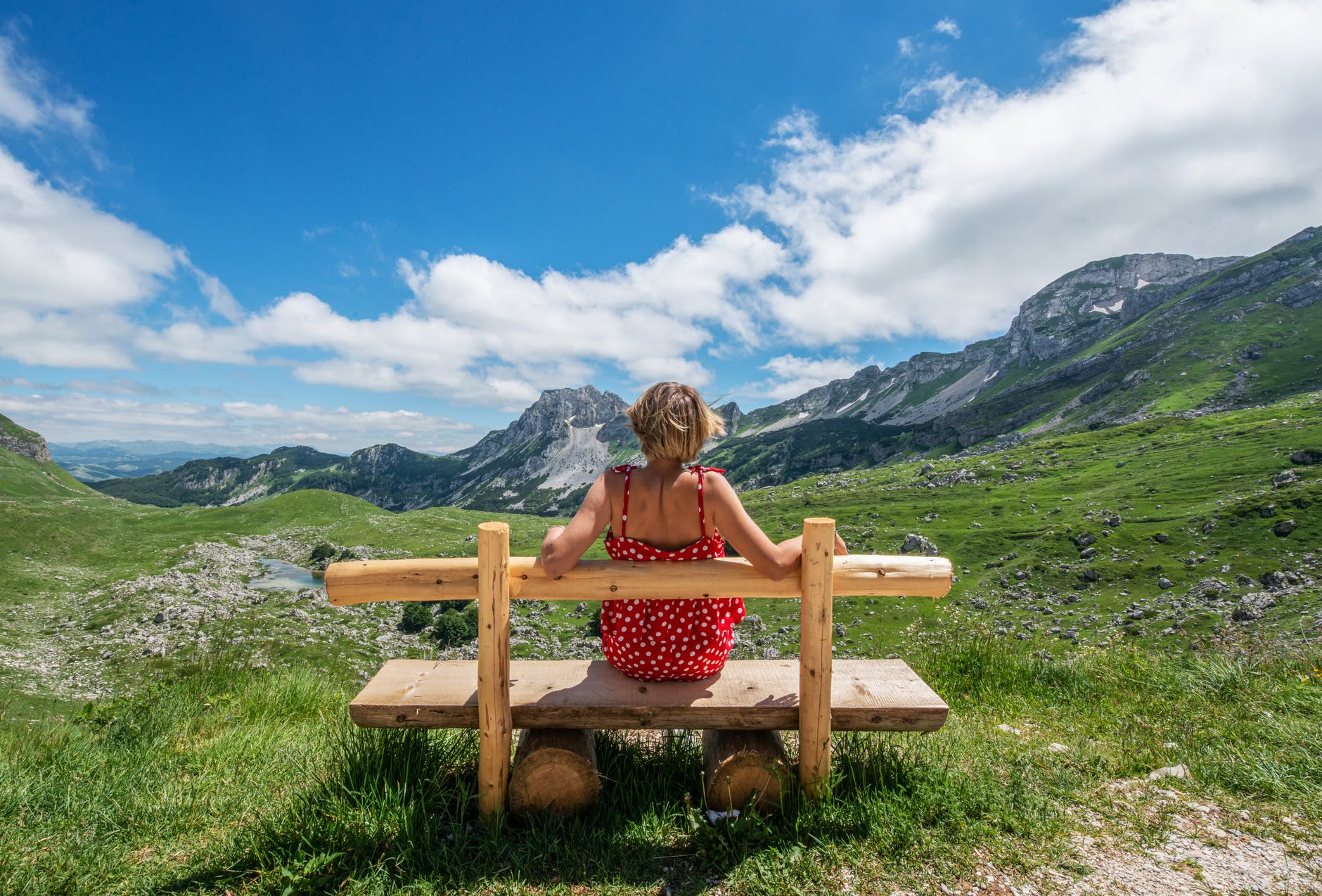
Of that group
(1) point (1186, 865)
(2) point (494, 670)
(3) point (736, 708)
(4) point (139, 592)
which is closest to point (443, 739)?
(2) point (494, 670)

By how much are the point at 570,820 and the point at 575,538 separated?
263cm

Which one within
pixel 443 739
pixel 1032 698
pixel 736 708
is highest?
pixel 736 708

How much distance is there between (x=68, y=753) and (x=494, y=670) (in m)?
5.00

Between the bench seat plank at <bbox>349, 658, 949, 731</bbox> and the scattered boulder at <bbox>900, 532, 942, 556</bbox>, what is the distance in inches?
4505

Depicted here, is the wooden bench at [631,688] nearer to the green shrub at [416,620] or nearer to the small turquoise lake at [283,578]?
the green shrub at [416,620]

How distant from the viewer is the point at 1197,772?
19.0ft

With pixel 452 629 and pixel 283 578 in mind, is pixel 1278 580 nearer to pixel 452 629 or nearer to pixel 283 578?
pixel 452 629

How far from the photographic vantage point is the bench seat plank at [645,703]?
5.24m

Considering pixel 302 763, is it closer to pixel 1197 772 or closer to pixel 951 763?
pixel 951 763

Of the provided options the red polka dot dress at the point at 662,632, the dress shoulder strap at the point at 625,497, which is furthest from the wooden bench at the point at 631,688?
the dress shoulder strap at the point at 625,497

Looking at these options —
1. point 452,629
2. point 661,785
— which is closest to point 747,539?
point 661,785

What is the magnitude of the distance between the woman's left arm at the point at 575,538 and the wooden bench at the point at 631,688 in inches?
5.5

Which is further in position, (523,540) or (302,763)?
(523,540)

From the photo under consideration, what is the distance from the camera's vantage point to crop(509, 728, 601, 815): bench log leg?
17.1ft
